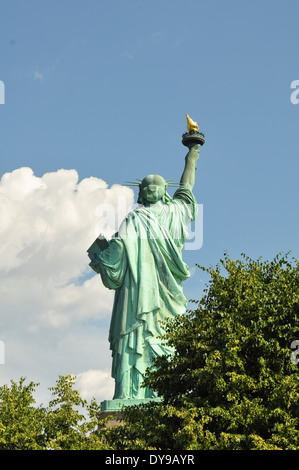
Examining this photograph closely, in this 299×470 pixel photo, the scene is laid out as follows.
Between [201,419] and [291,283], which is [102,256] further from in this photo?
[201,419]

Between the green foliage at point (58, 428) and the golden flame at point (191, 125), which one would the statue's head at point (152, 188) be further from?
the green foliage at point (58, 428)

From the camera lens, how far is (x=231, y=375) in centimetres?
1534

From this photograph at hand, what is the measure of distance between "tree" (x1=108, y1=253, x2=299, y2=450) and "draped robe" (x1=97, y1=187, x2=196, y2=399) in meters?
4.50

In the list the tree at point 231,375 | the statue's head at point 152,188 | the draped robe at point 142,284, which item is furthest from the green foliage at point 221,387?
the statue's head at point 152,188

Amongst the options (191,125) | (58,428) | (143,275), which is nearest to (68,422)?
(58,428)

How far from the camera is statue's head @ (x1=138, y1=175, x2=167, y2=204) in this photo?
83.0 feet

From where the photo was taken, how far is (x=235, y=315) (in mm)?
16531

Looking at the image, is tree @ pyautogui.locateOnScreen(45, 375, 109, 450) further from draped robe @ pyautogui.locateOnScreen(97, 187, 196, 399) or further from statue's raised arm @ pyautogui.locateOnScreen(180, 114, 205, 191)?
statue's raised arm @ pyautogui.locateOnScreen(180, 114, 205, 191)

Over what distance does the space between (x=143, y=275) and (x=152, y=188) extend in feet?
11.1

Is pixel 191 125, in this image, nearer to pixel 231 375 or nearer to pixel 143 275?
pixel 143 275

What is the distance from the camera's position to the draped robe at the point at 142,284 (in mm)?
22594

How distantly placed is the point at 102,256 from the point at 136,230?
1555 mm

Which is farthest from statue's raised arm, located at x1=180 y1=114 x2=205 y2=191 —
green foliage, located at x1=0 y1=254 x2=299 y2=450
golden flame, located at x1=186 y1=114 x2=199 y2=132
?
green foliage, located at x1=0 y1=254 x2=299 y2=450
